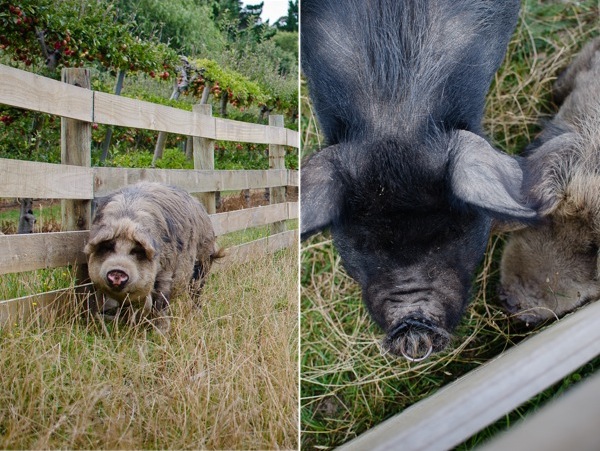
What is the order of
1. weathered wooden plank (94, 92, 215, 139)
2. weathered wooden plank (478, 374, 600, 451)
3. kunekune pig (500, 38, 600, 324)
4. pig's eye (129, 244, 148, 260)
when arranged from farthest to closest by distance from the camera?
kunekune pig (500, 38, 600, 324), pig's eye (129, 244, 148, 260), weathered wooden plank (94, 92, 215, 139), weathered wooden plank (478, 374, 600, 451)

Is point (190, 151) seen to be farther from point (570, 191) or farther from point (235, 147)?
point (570, 191)

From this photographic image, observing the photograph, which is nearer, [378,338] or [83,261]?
[83,261]

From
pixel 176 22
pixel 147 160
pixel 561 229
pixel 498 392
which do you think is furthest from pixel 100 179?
pixel 561 229

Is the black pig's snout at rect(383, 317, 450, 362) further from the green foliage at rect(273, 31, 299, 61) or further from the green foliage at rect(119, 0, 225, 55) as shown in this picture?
the green foliage at rect(119, 0, 225, 55)

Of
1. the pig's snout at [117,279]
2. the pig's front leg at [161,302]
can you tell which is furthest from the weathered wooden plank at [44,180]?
the pig's front leg at [161,302]

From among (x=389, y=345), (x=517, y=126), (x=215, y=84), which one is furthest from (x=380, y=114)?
(x=517, y=126)

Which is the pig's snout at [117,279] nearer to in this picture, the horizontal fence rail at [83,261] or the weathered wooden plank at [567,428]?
the horizontal fence rail at [83,261]

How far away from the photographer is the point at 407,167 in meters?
1.92

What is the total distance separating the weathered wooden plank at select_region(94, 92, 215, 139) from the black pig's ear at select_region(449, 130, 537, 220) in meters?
0.72

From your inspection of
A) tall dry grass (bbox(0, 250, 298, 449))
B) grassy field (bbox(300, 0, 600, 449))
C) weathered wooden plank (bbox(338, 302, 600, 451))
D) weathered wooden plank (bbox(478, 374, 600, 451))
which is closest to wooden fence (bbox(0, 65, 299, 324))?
tall dry grass (bbox(0, 250, 298, 449))

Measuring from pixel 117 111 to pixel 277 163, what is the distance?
468 mm

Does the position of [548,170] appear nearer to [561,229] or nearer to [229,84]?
[561,229]

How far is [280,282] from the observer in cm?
193

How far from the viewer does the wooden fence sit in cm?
165
